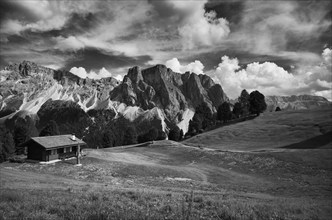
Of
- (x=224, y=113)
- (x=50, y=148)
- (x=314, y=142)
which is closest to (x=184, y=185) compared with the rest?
(x=50, y=148)

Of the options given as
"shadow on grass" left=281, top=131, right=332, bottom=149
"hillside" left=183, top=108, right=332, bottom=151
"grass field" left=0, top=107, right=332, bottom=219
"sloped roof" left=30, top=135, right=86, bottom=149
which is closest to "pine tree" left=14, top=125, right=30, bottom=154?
"sloped roof" left=30, top=135, right=86, bottom=149

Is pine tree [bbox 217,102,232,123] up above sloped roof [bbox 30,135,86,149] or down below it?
above

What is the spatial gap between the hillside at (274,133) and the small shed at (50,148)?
50224mm

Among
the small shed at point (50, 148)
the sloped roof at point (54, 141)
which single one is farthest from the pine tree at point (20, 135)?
the sloped roof at point (54, 141)

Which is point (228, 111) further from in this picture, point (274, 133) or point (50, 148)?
point (50, 148)

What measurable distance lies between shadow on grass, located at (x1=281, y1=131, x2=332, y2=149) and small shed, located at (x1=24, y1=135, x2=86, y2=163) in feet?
211

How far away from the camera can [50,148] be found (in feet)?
175

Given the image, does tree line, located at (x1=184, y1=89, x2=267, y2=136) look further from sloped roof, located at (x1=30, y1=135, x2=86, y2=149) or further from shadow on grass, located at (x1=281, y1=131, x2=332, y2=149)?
sloped roof, located at (x1=30, y1=135, x2=86, y2=149)

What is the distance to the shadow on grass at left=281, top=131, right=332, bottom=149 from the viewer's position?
3034 inches

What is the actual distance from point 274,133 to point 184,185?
72437 mm

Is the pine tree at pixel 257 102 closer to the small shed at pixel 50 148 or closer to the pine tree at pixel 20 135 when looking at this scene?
the small shed at pixel 50 148

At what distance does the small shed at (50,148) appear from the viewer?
53688 mm

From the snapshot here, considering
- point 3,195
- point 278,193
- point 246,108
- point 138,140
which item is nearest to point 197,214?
point 3,195

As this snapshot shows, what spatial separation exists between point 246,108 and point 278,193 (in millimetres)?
119861
